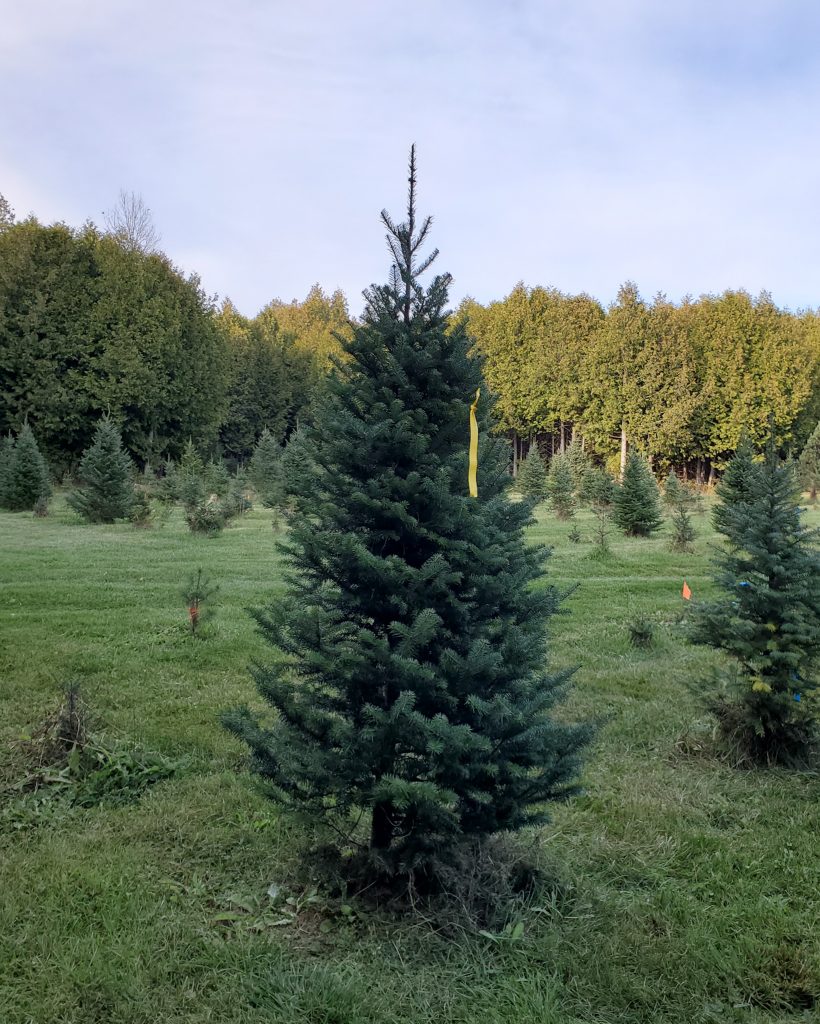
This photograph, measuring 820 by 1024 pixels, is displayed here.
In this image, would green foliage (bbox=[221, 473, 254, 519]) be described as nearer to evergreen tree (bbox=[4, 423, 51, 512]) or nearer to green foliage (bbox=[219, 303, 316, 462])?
evergreen tree (bbox=[4, 423, 51, 512])

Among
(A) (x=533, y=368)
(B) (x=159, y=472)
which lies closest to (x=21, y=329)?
(B) (x=159, y=472)

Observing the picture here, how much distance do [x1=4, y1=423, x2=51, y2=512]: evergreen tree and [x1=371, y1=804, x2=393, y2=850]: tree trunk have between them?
1871cm

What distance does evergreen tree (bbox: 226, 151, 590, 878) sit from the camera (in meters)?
3.10

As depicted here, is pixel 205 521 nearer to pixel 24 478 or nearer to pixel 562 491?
pixel 24 478

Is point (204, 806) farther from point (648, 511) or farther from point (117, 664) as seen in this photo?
point (648, 511)

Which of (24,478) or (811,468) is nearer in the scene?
(24,478)

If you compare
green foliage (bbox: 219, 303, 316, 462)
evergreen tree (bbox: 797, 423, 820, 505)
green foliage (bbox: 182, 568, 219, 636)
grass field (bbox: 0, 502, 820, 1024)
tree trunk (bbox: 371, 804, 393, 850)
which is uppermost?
green foliage (bbox: 219, 303, 316, 462)

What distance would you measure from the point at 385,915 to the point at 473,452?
6.82ft

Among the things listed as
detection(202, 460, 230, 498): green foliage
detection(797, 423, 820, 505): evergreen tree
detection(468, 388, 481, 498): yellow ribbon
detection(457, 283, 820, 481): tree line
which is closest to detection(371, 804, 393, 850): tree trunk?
detection(468, 388, 481, 498): yellow ribbon

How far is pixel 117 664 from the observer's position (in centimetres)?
667

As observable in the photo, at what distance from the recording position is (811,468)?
27.6 metres

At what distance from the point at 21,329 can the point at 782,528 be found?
2907cm

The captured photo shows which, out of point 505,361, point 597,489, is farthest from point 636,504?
point 505,361

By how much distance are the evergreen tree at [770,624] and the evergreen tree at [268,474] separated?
52.4 ft
